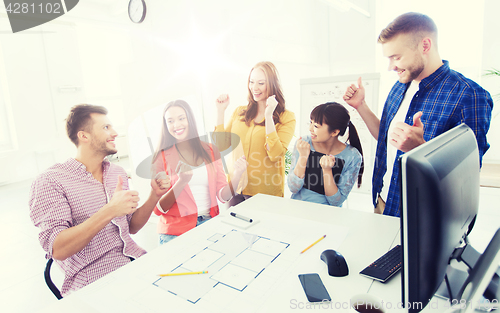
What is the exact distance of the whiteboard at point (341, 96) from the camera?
2.12 m

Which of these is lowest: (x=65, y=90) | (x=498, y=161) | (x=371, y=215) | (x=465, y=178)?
(x=498, y=161)

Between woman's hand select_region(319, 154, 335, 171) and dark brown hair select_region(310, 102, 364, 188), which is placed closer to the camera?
woman's hand select_region(319, 154, 335, 171)

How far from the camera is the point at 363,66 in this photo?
314 cm

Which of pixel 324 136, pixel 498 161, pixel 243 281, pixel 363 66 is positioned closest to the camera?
pixel 243 281

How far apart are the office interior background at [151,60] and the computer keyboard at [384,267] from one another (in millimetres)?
1509

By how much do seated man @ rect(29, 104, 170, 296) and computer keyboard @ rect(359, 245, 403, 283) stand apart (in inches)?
40.5

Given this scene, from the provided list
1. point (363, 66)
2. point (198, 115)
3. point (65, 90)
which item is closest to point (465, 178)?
point (198, 115)

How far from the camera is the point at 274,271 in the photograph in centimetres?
92

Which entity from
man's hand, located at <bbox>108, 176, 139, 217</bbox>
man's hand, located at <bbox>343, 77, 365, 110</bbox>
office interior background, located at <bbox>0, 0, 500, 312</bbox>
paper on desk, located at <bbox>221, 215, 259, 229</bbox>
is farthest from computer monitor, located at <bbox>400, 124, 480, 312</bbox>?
office interior background, located at <bbox>0, 0, 500, 312</bbox>

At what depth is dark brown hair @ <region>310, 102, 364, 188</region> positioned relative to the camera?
2.00 metres

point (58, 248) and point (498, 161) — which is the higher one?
point (58, 248)

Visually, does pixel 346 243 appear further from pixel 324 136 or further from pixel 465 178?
pixel 324 136

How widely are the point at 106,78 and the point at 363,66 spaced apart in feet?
8.69

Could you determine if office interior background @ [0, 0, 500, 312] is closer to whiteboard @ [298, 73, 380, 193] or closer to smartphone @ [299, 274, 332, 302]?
whiteboard @ [298, 73, 380, 193]
